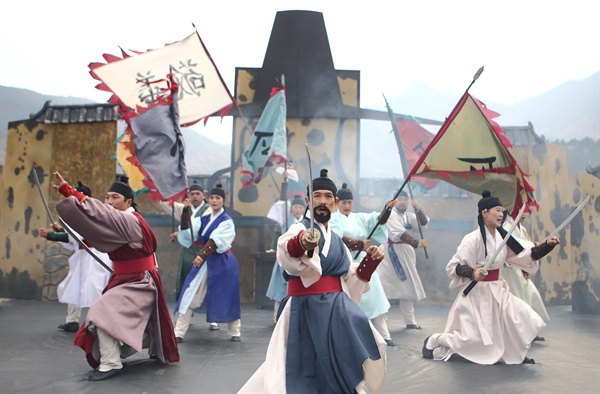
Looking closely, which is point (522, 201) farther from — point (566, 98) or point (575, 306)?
point (566, 98)

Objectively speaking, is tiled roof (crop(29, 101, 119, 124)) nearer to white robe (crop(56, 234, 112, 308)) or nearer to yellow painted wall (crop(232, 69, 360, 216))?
yellow painted wall (crop(232, 69, 360, 216))

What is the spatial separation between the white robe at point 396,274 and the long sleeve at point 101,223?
402 cm

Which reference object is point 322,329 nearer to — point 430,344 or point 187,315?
point 430,344

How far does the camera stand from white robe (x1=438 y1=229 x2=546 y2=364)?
5.72 metres

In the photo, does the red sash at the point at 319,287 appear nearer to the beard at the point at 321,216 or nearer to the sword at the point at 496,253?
the beard at the point at 321,216

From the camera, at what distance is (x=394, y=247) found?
8.56m

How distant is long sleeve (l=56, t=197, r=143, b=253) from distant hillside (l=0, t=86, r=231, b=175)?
56.5 ft

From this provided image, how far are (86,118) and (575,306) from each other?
8939mm

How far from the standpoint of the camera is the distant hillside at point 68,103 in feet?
107

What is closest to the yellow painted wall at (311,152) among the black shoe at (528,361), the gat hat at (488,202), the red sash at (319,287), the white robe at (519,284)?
the white robe at (519,284)

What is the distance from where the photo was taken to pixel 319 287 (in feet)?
12.1

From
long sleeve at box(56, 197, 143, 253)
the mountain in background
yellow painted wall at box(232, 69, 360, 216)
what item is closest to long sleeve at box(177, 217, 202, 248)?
long sleeve at box(56, 197, 143, 253)

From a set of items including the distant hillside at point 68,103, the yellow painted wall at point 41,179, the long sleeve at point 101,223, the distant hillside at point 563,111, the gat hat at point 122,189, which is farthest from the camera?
the distant hillside at point 563,111

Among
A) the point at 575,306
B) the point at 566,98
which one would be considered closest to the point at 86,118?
the point at 575,306
